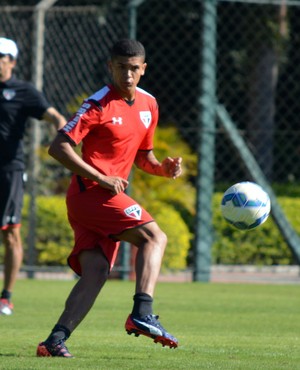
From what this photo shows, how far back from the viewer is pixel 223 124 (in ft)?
44.4

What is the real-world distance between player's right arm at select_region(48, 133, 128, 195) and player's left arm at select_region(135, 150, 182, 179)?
1.78ft

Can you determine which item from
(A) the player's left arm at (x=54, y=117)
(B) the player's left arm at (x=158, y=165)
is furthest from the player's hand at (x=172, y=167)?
(A) the player's left arm at (x=54, y=117)

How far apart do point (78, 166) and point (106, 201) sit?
324 mm

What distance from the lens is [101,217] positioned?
21.0 ft

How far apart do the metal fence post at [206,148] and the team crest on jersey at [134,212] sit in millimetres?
7273

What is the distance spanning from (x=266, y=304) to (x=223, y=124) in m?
3.61

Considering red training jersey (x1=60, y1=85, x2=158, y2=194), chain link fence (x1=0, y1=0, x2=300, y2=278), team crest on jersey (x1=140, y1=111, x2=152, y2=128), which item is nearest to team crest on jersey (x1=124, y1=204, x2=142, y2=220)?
red training jersey (x1=60, y1=85, x2=158, y2=194)

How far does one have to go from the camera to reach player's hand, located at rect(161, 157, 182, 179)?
6785 millimetres

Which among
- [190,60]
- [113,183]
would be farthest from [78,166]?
[190,60]

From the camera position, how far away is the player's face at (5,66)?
31.6 ft

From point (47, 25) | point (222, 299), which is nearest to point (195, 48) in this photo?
point (47, 25)

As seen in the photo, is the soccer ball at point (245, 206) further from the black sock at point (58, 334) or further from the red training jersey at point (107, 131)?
the black sock at point (58, 334)

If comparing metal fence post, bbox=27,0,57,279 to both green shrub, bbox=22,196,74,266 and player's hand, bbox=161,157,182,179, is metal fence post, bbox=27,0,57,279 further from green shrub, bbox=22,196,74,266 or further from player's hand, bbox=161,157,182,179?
player's hand, bbox=161,157,182,179

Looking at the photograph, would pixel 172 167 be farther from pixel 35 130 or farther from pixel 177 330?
A: pixel 35 130
